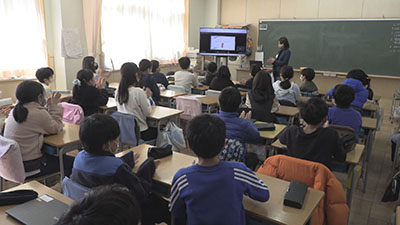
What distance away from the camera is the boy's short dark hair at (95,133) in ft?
5.55

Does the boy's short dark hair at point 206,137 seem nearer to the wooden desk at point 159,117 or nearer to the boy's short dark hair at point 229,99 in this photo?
the boy's short dark hair at point 229,99

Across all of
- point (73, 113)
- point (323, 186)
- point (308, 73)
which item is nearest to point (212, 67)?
point (308, 73)

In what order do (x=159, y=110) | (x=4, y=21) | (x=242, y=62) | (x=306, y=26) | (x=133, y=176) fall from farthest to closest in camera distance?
1. (x=242, y=62)
2. (x=306, y=26)
3. (x=4, y=21)
4. (x=159, y=110)
5. (x=133, y=176)

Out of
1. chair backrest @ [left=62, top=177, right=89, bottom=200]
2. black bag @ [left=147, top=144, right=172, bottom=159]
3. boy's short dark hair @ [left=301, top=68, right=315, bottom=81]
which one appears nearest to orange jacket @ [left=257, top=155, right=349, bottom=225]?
black bag @ [left=147, top=144, right=172, bottom=159]

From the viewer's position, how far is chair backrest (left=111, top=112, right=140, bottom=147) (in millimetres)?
3285

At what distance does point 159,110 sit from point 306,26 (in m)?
5.28

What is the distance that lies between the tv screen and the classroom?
0.02 m

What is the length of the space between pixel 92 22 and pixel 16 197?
16.9 ft

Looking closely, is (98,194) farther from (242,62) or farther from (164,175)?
(242,62)

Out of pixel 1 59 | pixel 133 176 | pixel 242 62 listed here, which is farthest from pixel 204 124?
pixel 242 62

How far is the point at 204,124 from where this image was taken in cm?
152

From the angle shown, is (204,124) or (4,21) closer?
(204,124)

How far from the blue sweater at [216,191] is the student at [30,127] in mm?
1662

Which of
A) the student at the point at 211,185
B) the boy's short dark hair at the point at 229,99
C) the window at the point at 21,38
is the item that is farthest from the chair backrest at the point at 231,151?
the window at the point at 21,38
